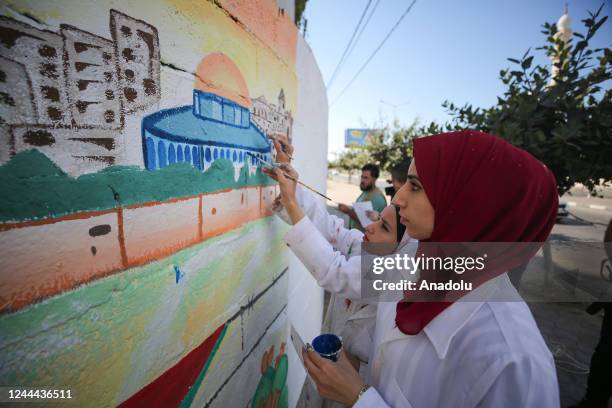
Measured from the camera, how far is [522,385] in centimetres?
74

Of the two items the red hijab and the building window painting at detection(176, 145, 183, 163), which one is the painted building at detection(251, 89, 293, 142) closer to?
the building window painting at detection(176, 145, 183, 163)

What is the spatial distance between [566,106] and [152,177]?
12.0 ft

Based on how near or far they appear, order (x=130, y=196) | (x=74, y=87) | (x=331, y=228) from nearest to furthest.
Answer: (x=74, y=87), (x=130, y=196), (x=331, y=228)

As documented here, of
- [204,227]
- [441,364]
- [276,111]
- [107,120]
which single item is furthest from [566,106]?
[107,120]

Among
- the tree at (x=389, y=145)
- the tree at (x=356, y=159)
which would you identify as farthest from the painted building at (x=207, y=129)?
the tree at (x=356, y=159)

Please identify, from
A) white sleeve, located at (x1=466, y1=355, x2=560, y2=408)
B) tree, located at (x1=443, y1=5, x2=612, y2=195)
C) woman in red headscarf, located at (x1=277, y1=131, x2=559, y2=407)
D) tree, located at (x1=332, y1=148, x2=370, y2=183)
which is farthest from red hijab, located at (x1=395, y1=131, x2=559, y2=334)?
tree, located at (x1=332, y1=148, x2=370, y2=183)

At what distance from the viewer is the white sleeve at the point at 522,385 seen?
0.73 meters

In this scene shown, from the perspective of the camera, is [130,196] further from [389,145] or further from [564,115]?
[389,145]

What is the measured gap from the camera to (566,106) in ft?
8.84

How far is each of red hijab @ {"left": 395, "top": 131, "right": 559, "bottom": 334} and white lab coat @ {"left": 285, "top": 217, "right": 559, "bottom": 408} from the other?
61mm

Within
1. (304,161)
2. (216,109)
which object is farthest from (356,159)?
(216,109)

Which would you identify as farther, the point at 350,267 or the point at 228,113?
the point at 350,267

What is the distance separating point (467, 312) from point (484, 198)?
40 centimetres

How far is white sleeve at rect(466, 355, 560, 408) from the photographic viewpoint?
0.73 m
